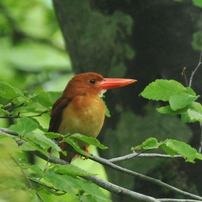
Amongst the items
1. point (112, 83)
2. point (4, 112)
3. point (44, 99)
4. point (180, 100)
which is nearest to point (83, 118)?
point (112, 83)

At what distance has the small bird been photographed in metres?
3.77

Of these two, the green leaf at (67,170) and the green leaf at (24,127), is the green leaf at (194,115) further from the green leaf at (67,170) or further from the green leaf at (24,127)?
the green leaf at (24,127)

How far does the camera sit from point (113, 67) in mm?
4230

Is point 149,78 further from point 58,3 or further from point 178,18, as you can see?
point 58,3

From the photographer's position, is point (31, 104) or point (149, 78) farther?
point (149, 78)

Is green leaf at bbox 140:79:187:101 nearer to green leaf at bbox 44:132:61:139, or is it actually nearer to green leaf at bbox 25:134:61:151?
green leaf at bbox 44:132:61:139

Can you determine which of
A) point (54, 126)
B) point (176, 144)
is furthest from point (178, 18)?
point (176, 144)

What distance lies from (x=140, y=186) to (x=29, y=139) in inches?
70.9

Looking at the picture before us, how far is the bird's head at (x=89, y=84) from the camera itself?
4.04 metres

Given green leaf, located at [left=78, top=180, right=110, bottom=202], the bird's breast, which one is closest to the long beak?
the bird's breast

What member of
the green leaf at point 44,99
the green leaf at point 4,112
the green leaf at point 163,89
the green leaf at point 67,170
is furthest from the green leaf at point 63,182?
the green leaf at point 44,99

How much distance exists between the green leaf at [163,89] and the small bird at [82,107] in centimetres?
74

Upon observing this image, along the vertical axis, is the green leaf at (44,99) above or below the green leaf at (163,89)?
below

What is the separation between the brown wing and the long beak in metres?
0.28
